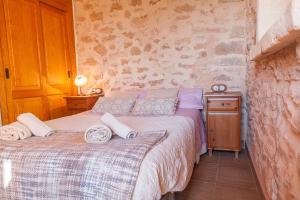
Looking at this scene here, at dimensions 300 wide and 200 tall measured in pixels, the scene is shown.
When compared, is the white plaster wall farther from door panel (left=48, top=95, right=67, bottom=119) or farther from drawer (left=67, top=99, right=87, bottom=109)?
door panel (left=48, top=95, right=67, bottom=119)

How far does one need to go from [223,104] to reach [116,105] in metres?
1.38

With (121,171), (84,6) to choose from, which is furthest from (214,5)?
(121,171)

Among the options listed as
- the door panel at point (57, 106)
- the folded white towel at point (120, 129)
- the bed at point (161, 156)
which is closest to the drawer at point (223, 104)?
the bed at point (161, 156)

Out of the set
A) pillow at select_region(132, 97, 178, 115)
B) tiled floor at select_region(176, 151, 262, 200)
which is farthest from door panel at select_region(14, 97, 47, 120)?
tiled floor at select_region(176, 151, 262, 200)

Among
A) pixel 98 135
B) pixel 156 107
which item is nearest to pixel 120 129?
pixel 98 135

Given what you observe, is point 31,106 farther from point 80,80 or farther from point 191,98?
point 191,98

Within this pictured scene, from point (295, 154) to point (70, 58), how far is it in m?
3.68

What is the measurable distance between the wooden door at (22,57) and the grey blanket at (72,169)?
168 cm

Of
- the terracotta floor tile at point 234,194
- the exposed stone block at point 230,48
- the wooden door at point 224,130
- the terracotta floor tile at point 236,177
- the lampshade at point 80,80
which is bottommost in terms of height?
the terracotta floor tile at point 234,194

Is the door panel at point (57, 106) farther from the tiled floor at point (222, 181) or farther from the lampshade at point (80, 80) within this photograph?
the tiled floor at point (222, 181)

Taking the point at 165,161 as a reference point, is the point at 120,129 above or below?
above

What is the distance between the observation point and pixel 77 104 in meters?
3.49

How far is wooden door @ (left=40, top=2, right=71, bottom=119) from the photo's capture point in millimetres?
3420

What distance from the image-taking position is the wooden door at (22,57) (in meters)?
2.81
